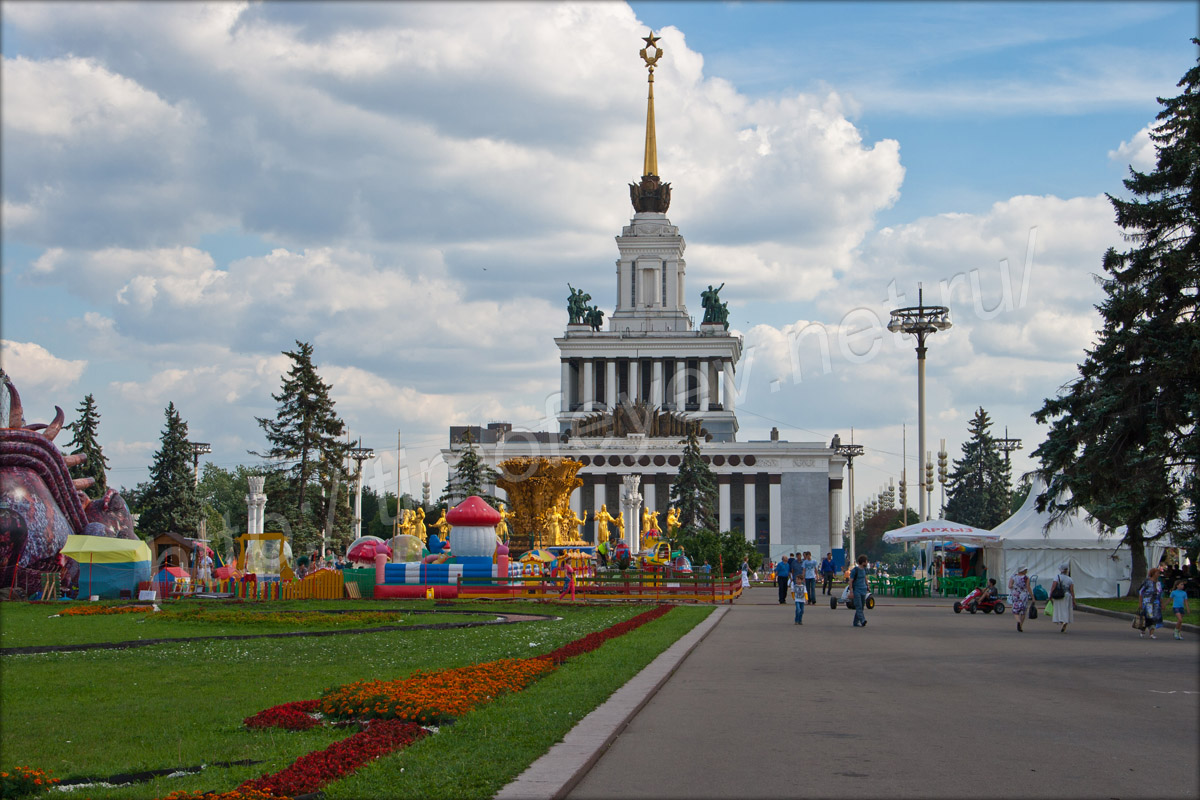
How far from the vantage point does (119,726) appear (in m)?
11.0

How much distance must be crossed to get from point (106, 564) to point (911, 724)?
31.7m

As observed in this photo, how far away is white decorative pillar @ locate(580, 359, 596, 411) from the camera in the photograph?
113438mm

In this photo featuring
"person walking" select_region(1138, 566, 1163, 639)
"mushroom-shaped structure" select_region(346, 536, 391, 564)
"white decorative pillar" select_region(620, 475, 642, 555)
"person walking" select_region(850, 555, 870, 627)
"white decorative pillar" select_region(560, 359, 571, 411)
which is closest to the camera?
"person walking" select_region(1138, 566, 1163, 639)

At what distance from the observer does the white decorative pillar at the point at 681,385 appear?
111312mm

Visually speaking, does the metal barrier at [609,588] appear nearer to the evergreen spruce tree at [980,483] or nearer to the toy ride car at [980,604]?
the toy ride car at [980,604]

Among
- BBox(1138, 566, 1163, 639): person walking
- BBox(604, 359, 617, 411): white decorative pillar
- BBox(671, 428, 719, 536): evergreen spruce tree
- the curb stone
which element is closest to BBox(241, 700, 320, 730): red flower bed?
the curb stone

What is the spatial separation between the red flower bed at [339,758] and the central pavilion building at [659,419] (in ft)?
275

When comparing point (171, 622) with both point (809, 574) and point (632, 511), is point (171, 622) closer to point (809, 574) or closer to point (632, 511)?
point (809, 574)

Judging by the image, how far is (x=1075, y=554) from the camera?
119 ft

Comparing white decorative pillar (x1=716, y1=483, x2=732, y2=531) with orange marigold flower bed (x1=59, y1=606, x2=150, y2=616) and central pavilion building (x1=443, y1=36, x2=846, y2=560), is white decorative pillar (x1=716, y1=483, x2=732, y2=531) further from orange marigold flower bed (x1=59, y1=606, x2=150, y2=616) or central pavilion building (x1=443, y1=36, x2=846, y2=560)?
orange marigold flower bed (x1=59, y1=606, x2=150, y2=616)

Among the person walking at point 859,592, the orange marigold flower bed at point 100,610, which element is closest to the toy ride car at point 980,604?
the person walking at point 859,592

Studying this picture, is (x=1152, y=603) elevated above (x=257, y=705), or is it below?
above

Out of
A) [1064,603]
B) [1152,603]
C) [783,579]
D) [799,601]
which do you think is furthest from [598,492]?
[1152,603]

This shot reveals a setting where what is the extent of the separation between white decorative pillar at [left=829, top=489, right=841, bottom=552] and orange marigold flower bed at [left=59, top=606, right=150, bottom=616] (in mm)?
76217
